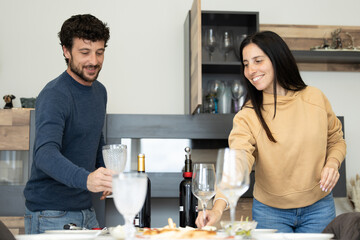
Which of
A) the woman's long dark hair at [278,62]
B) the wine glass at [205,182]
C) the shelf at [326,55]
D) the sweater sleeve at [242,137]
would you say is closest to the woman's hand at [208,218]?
the wine glass at [205,182]

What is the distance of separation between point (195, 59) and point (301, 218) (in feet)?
4.28

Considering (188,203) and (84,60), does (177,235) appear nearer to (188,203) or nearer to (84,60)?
(188,203)

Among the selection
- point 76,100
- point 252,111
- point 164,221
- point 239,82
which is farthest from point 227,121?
point 76,100

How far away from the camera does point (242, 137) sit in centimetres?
155

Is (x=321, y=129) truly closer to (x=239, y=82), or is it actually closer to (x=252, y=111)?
(x=252, y=111)

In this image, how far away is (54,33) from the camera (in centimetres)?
308

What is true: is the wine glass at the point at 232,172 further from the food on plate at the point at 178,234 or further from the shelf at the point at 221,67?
the shelf at the point at 221,67

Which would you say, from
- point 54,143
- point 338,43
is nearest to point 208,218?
point 54,143

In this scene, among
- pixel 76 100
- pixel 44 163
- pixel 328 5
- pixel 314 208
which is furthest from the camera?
pixel 328 5

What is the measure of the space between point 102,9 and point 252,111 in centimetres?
183

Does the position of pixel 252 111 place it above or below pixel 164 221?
above

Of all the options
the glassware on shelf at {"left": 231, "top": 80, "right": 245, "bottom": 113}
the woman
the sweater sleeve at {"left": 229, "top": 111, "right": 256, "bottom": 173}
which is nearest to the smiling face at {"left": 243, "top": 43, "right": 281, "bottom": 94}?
the woman

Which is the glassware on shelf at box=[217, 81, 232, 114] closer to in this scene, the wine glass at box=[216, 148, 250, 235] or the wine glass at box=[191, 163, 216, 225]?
the wine glass at box=[191, 163, 216, 225]

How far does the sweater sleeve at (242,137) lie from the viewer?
4.95ft
